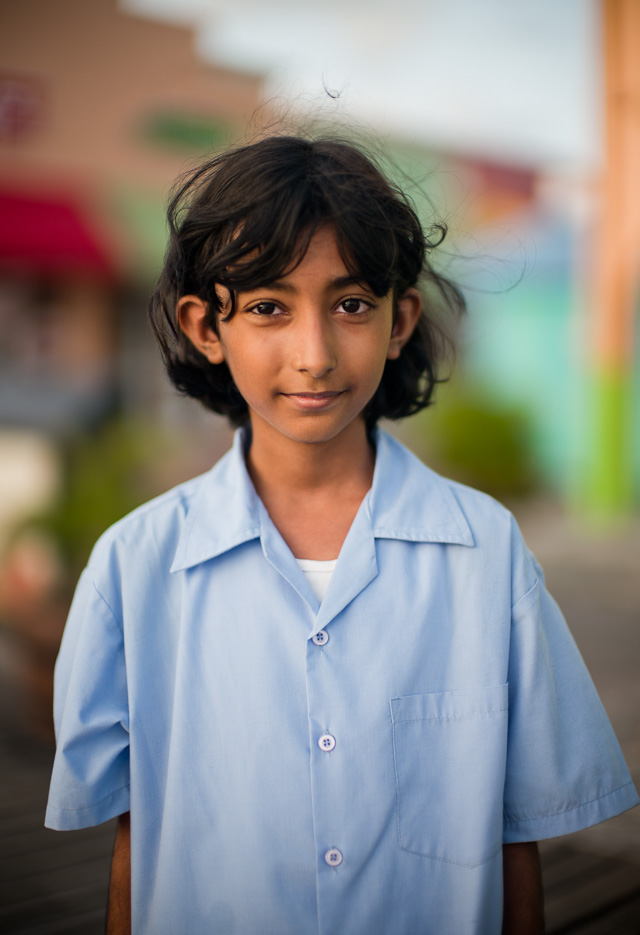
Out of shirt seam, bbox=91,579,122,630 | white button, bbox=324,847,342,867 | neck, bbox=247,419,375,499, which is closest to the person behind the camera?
white button, bbox=324,847,342,867

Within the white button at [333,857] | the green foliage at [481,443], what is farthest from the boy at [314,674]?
the green foliage at [481,443]

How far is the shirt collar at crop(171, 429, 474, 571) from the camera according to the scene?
138cm

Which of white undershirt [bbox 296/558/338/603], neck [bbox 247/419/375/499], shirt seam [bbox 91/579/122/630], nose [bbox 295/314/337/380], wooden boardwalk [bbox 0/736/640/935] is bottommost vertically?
wooden boardwalk [bbox 0/736/640/935]

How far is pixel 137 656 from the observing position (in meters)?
1.34

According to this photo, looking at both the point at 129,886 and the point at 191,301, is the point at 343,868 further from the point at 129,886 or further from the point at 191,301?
the point at 191,301

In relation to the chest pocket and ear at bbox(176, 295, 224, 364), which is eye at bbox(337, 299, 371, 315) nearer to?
ear at bbox(176, 295, 224, 364)

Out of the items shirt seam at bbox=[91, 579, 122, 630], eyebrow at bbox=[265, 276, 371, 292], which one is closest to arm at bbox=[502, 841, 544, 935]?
shirt seam at bbox=[91, 579, 122, 630]

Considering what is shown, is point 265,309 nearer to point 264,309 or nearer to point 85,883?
point 264,309

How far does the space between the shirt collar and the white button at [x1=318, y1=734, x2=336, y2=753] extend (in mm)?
327

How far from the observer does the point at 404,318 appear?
4.95 feet

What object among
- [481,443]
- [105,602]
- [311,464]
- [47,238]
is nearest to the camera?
[105,602]

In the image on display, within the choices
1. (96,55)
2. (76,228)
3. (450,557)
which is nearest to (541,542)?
(76,228)

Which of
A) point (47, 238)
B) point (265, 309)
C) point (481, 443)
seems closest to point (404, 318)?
point (265, 309)

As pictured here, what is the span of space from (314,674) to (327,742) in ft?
0.33
